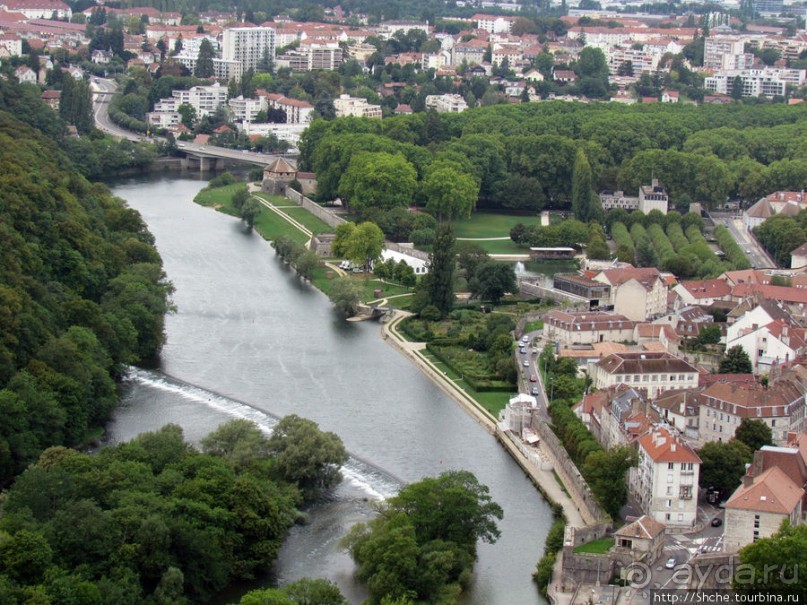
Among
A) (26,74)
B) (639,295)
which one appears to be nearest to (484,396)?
(639,295)

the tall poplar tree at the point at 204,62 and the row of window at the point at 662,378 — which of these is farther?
the tall poplar tree at the point at 204,62

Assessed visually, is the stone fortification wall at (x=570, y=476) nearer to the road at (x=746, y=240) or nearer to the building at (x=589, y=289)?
the building at (x=589, y=289)

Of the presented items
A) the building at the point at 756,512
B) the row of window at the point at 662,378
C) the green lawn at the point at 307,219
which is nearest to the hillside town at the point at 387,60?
the green lawn at the point at 307,219

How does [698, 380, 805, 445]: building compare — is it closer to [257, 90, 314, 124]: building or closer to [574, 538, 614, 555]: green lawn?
[574, 538, 614, 555]: green lawn

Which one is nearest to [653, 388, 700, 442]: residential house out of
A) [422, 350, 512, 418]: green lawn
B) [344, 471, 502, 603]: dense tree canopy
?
[422, 350, 512, 418]: green lawn

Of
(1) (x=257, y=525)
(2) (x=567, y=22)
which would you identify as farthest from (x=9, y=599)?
(2) (x=567, y=22)

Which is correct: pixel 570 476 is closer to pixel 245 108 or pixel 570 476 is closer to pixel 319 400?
pixel 319 400
